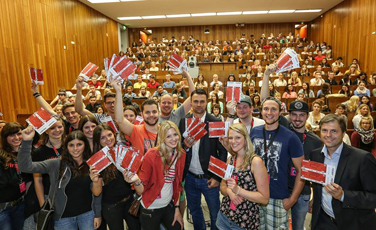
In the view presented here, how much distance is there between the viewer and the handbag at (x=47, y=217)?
5.61 ft

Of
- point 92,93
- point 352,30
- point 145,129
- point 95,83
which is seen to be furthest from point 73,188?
point 352,30

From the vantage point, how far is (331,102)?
20.6ft

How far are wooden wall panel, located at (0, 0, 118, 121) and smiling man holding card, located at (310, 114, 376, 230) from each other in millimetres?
6956

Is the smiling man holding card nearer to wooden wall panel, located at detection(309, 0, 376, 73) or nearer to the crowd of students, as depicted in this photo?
the crowd of students

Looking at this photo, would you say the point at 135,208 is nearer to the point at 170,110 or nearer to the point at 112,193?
the point at 112,193

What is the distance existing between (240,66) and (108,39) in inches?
273

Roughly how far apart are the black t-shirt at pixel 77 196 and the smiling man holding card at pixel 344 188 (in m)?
1.70

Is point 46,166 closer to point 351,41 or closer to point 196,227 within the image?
point 196,227

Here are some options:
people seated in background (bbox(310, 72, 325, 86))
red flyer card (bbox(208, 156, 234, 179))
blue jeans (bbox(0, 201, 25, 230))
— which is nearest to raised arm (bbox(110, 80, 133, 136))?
red flyer card (bbox(208, 156, 234, 179))

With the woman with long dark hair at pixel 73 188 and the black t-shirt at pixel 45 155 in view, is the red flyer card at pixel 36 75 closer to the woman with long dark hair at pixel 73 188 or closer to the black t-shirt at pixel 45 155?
the black t-shirt at pixel 45 155

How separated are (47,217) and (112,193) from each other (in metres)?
0.47

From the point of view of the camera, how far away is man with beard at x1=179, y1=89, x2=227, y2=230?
7.47ft

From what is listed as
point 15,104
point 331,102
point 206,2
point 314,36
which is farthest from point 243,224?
point 314,36

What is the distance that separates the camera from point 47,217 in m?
1.72
